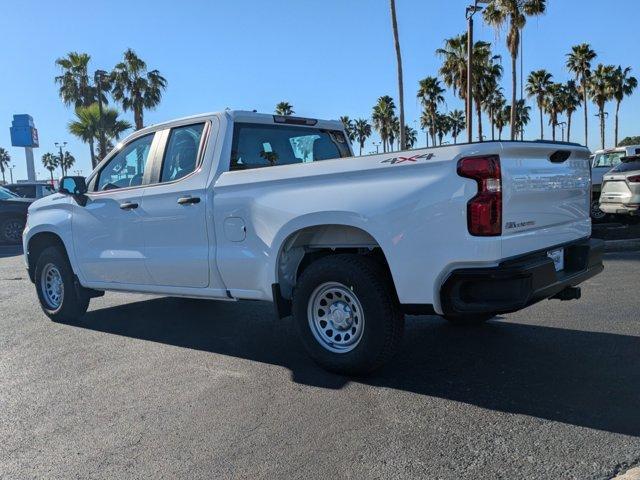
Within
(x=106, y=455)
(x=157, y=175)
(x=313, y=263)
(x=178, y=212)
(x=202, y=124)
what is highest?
(x=202, y=124)

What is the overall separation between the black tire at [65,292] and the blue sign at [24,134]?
4062cm

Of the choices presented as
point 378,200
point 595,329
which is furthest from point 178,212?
point 595,329

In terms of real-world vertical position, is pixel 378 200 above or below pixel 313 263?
above

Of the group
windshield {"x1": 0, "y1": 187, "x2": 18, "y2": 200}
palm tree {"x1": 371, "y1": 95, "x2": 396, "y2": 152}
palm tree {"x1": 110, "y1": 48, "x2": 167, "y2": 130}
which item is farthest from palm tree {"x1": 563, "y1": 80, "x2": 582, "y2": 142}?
windshield {"x1": 0, "y1": 187, "x2": 18, "y2": 200}

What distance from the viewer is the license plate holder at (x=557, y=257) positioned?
402 centimetres

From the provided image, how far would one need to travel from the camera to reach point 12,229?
52.8 ft

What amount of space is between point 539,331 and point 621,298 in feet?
5.89

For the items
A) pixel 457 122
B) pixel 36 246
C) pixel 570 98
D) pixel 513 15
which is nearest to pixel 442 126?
pixel 457 122

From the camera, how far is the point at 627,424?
3246 millimetres

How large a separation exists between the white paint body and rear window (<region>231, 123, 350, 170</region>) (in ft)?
0.34

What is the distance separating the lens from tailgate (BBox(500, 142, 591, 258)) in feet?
11.7

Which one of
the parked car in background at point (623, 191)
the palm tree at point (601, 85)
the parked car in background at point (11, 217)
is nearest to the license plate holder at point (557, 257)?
the parked car in background at point (623, 191)

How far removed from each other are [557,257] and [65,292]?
5103mm

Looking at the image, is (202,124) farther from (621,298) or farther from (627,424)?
(621,298)
